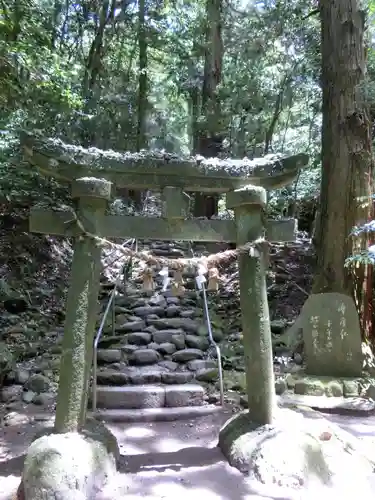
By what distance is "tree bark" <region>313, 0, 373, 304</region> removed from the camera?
6078mm

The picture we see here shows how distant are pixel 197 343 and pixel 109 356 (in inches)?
49.4

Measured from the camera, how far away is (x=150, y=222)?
12.0 feet

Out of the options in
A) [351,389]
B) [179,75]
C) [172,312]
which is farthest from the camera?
[179,75]

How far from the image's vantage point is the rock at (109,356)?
5984mm

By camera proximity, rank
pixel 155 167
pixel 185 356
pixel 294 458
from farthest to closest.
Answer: pixel 185 356
pixel 155 167
pixel 294 458

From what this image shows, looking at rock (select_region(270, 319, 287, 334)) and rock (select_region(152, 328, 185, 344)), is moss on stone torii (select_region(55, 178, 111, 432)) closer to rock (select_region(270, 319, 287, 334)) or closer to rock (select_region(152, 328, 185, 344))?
rock (select_region(152, 328, 185, 344))

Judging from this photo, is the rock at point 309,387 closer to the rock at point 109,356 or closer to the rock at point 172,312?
the rock at point 109,356

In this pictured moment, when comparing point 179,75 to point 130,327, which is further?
point 179,75

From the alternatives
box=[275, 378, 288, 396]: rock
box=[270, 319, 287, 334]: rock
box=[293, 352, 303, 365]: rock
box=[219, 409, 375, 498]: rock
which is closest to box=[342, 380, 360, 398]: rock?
box=[275, 378, 288, 396]: rock

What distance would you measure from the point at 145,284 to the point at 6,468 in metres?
1.80

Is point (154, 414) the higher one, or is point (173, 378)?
point (173, 378)

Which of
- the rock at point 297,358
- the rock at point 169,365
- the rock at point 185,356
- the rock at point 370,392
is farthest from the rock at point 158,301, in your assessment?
the rock at point 370,392

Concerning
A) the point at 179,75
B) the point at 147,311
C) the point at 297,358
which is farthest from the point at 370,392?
the point at 179,75

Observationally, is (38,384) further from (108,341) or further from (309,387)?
(309,387)
